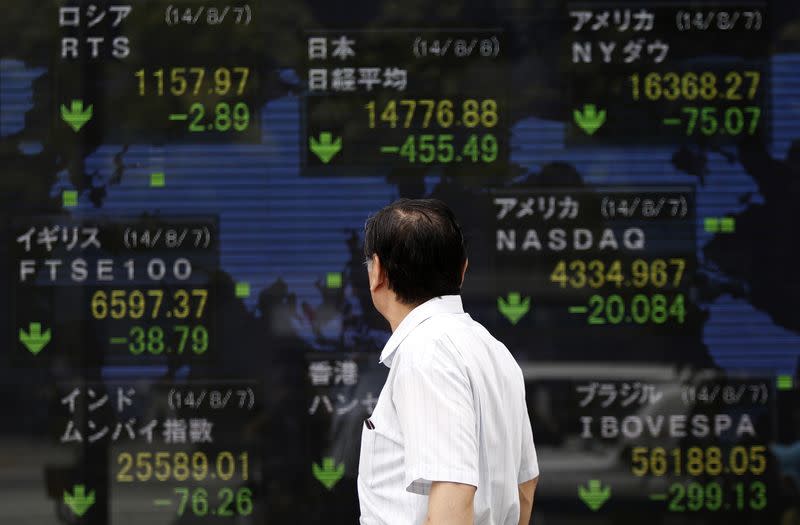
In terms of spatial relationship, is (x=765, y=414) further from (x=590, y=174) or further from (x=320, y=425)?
(x=320, y=425)

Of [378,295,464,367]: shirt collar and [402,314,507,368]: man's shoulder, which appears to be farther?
[378,295,464,367]: shirt collar

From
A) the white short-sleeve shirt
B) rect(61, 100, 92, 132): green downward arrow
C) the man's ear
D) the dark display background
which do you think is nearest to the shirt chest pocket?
the white short-sleeve shirt

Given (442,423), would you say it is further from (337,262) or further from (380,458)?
(337,262)

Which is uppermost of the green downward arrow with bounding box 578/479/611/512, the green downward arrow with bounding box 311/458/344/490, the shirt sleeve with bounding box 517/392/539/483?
the shirt sleeve with bounding box 517/392/539/483

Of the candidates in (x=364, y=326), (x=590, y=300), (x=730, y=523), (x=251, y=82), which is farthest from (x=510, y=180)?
(x=730, y=523)

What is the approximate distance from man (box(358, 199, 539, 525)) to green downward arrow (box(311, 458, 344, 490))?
82.7 inches

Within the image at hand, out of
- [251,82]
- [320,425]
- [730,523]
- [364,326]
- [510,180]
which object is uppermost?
[251,82]

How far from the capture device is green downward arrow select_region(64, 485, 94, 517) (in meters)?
4.09

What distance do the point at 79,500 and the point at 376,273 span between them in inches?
104

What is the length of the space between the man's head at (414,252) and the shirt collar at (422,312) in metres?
0.02

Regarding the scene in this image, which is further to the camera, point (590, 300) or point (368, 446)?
point (590, 300)

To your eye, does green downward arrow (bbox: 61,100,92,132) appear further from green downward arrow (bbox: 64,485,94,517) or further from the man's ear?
the man's ear

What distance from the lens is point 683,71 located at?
417 cm

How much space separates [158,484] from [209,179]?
1.28 metres
